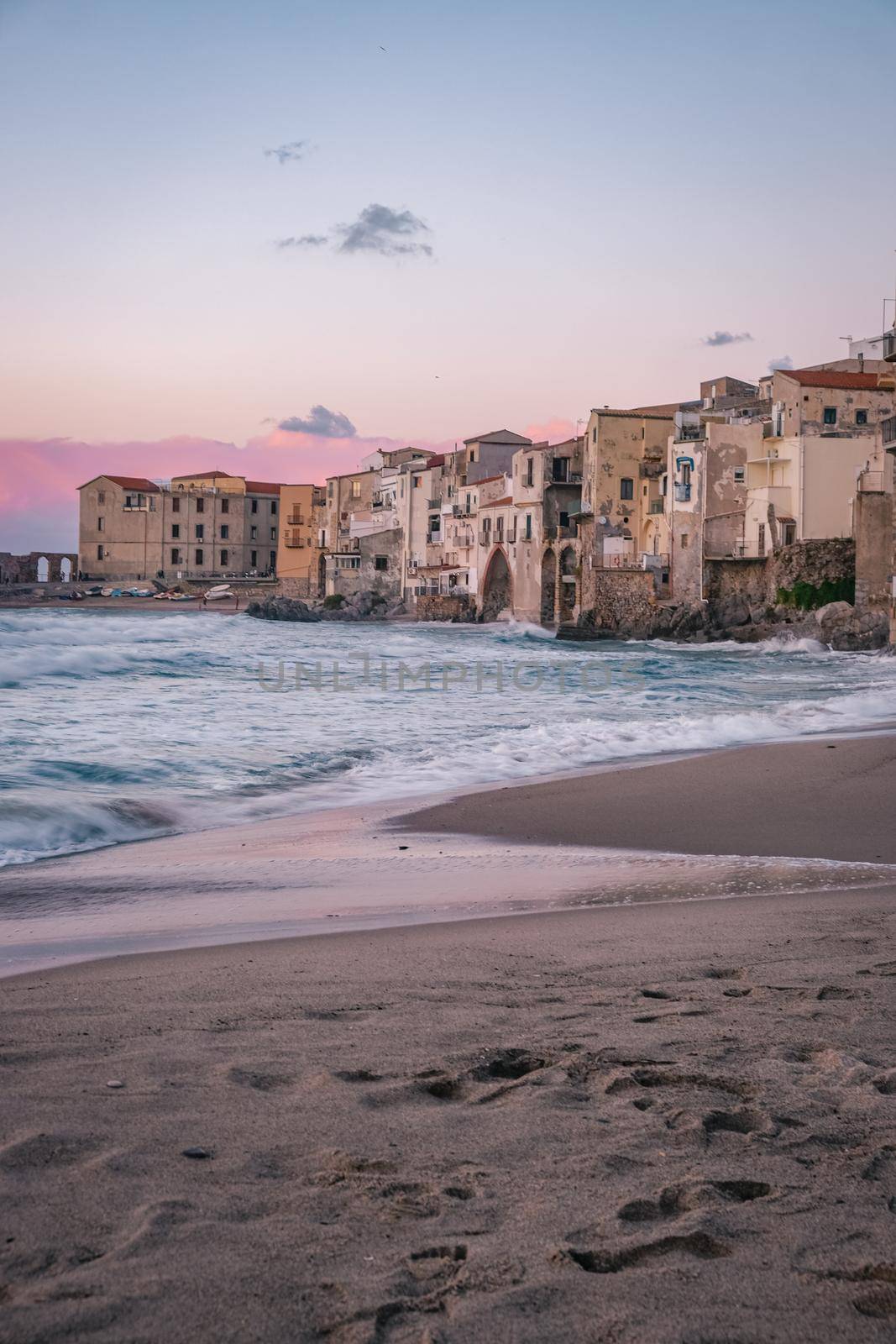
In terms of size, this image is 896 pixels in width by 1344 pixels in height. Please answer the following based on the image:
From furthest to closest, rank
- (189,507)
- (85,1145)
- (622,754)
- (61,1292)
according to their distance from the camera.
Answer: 1. (189,507)
2. (622,754)
3. (85,1145)
4. (61,1292)

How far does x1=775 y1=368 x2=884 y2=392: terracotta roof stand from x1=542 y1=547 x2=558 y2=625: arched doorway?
58.9 feet

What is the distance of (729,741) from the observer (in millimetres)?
14281

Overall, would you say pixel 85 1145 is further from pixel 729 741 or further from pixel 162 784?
pixel 729 741

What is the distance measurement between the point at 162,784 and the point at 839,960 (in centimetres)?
683

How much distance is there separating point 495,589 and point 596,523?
13836mm

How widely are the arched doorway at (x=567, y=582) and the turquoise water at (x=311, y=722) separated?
3344 centimetres

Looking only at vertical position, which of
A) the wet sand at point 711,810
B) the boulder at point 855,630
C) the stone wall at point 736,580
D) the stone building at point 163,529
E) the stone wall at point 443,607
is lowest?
the wet sand at point 711,810

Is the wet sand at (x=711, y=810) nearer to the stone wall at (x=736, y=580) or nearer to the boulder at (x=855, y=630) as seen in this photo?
the boulder at (x=855, y=630)

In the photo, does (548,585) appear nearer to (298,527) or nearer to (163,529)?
(298,527)

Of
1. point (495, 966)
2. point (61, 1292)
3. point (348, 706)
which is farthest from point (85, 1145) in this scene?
point (348, 706)

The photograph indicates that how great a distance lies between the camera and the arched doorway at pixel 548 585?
69438mm

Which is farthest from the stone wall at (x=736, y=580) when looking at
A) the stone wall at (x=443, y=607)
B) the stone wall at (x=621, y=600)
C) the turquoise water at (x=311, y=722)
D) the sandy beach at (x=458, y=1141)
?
the sandy beach at (x=458, y=1141)

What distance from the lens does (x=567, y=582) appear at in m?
68.1

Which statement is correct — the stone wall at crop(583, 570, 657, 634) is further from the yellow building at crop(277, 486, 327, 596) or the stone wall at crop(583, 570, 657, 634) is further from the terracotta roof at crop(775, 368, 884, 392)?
Answer: the yellow building at crop(277, 486, 327, 596)
